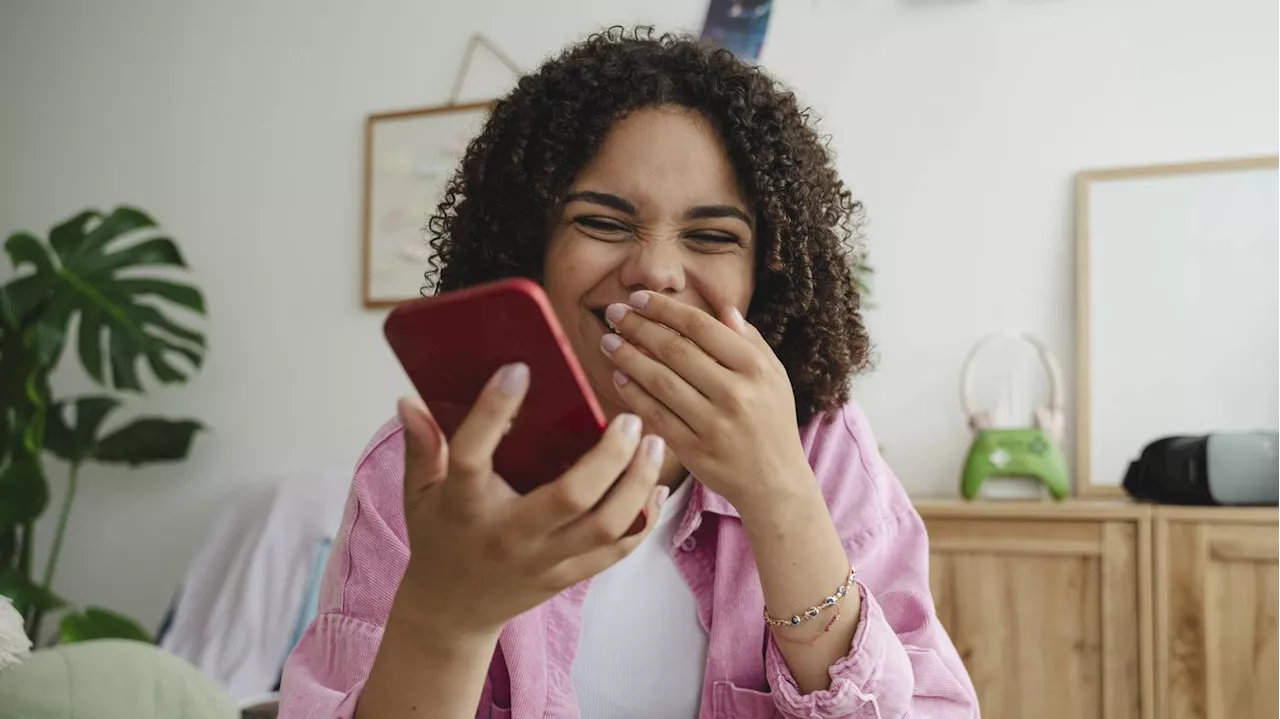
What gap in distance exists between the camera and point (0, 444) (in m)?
2.61

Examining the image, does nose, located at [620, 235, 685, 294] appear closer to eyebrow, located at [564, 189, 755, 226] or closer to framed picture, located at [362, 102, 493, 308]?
eyebrow, located at [564, 189, 755, 226]

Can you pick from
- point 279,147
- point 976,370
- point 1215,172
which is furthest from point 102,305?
point 1215,172

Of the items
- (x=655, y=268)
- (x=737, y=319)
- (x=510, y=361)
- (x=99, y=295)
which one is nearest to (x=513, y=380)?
(x=510, y=361)

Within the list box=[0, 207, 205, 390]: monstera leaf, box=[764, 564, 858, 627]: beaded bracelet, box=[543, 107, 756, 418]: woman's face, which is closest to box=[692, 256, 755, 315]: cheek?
box=[543, 107, 756, 418]: woman's face

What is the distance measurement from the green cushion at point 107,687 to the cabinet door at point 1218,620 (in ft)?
5.16

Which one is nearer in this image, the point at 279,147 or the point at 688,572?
the point at 688,572

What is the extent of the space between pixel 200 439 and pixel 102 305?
0.50 meters

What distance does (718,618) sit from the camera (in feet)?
2.93

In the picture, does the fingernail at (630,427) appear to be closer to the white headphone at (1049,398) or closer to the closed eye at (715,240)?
the closed eye at (715,240)

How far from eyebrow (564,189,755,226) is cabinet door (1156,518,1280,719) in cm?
136

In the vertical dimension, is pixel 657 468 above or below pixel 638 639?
above

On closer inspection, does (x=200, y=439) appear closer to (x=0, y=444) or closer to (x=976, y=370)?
(x=0, y=444)

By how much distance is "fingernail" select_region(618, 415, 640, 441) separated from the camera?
1.59ft

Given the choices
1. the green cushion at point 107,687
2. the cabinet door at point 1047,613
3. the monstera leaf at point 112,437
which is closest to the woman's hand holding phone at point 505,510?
the green cushion at point 107,687
